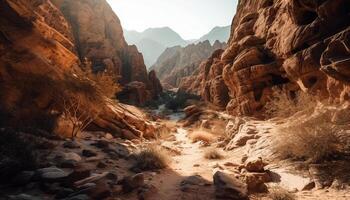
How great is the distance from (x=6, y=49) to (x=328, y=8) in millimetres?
16850

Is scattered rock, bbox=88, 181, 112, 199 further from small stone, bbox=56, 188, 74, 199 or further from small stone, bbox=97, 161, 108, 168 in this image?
small stone, bbox=97, 161, 108, 168

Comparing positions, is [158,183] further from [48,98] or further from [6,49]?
[6,49]

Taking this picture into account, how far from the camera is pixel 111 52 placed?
5256 centimetres


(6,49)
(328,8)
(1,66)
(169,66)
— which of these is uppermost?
(169,66)

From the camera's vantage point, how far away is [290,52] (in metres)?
17.5

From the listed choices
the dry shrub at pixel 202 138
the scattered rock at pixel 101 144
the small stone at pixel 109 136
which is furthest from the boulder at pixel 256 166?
the dry shrub at pixel 202 138

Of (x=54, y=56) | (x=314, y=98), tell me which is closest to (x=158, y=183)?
(x=314, y=98)

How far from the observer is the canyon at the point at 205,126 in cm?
764

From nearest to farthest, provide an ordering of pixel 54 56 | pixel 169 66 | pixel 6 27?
pixel 6 27 < pixel 54 56 < pixel 169 66

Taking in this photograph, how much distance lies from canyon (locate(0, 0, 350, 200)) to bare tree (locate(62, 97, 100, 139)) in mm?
94

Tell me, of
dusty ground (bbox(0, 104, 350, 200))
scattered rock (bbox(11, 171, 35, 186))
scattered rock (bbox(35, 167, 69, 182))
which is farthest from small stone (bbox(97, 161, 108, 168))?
scattered rock (bbox(11, 171, 35, 186))

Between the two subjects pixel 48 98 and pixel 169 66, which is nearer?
pixel 48 98

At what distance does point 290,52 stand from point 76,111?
13722 millimetres

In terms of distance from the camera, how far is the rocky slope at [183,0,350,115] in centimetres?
1312
